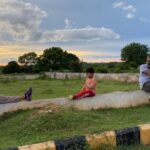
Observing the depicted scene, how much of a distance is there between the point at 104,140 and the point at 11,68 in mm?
44549

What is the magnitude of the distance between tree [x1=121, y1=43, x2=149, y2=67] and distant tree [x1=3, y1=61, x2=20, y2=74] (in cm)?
1268

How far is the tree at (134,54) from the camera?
136 feet

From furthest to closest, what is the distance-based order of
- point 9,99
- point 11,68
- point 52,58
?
point 11,68, point 52,58, point 9,99

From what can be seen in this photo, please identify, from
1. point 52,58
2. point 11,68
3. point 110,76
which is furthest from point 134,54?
point 11,68

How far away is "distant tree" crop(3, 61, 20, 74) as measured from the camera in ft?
163

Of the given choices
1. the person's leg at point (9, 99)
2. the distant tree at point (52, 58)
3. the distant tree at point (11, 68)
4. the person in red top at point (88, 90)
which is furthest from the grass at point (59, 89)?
the distant tree at point (11, 68)

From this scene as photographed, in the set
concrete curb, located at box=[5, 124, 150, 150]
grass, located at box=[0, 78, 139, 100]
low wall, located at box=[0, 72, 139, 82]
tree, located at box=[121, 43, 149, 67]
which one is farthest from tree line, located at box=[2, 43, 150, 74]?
concrete curb, located at box=[5, 124, 150, 150]

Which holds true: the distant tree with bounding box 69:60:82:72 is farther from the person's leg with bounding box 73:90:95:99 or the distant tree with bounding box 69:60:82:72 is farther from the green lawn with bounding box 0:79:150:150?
the green lawn with bounding box 0:79:150:150

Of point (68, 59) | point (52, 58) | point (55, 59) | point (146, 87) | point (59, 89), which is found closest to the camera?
point (146, 87)

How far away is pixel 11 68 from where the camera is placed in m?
50.6

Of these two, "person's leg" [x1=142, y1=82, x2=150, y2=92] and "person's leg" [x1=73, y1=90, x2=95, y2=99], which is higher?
"person's leg" [x1=142, y1=82, x2=150, y2=92]

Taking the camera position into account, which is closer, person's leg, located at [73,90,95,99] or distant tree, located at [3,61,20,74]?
person's leg, located at [73,90,95,99]

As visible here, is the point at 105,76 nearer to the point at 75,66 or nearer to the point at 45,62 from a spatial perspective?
the point at 75,66

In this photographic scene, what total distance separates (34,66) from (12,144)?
144ft
